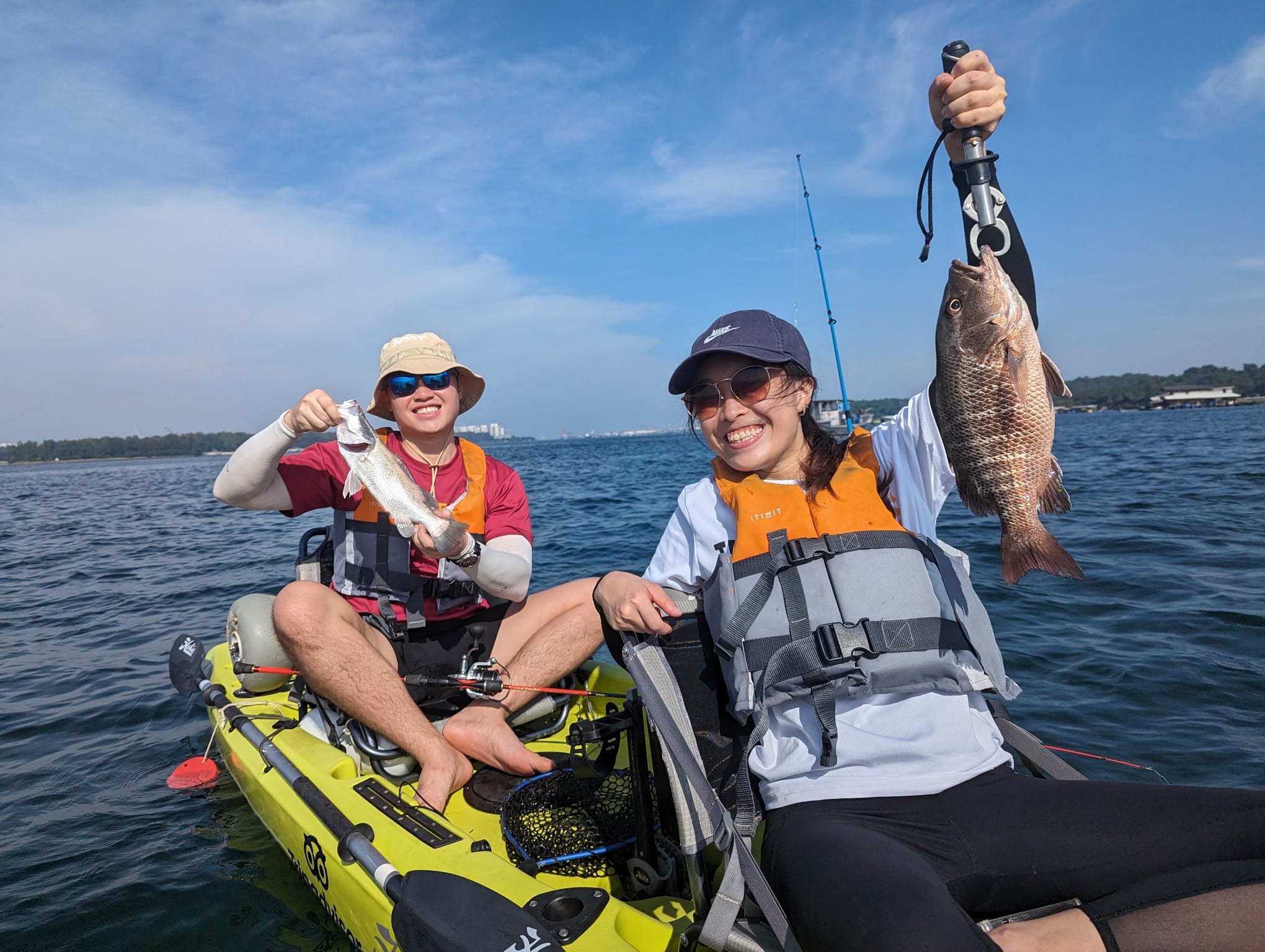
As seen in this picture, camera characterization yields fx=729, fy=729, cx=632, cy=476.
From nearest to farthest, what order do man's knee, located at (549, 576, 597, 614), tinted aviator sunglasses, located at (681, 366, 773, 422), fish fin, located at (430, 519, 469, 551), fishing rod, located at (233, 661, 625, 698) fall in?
1. tinted aviator sunglasses, located at (681, 366, 773, 422)
2. fish fin, located at (430, 519, 469, 551)
3. fishing rod, located at (233, 661, 625, 698)
4. man's knee, located at (549, 576, 597, 614)

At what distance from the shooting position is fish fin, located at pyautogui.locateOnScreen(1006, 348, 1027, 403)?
2.06m

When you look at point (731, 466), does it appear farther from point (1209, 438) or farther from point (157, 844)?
point (1209, 438)

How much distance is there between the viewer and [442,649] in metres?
4.41

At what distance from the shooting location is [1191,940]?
1.72 meters

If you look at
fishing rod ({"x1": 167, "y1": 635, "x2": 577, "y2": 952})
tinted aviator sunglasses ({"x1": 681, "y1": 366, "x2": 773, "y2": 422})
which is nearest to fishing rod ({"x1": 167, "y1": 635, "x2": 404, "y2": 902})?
fishing rod ({"x1": 167, "y1": 635, "x2": 577, "y2": 952})

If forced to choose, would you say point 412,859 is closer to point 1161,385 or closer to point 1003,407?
point 1003,407

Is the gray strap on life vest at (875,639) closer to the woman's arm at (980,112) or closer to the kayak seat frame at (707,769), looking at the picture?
the kayak seat frame at (707,769)

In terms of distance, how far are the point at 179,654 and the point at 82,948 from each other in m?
2.15

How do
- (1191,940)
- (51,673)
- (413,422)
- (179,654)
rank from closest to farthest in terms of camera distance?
(1191,940) → (413,422) → (179,654) → (51,673)

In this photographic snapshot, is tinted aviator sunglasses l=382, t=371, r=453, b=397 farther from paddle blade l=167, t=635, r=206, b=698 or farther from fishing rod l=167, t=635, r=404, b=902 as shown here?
paddle blade l=167, t=635, r=206, b=698

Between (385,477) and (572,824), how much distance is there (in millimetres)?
1988

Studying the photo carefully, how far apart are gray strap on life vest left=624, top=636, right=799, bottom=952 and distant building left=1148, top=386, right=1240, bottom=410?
78650 mm

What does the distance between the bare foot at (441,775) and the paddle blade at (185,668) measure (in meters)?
2.66

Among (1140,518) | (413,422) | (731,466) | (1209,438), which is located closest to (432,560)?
(413,422)
